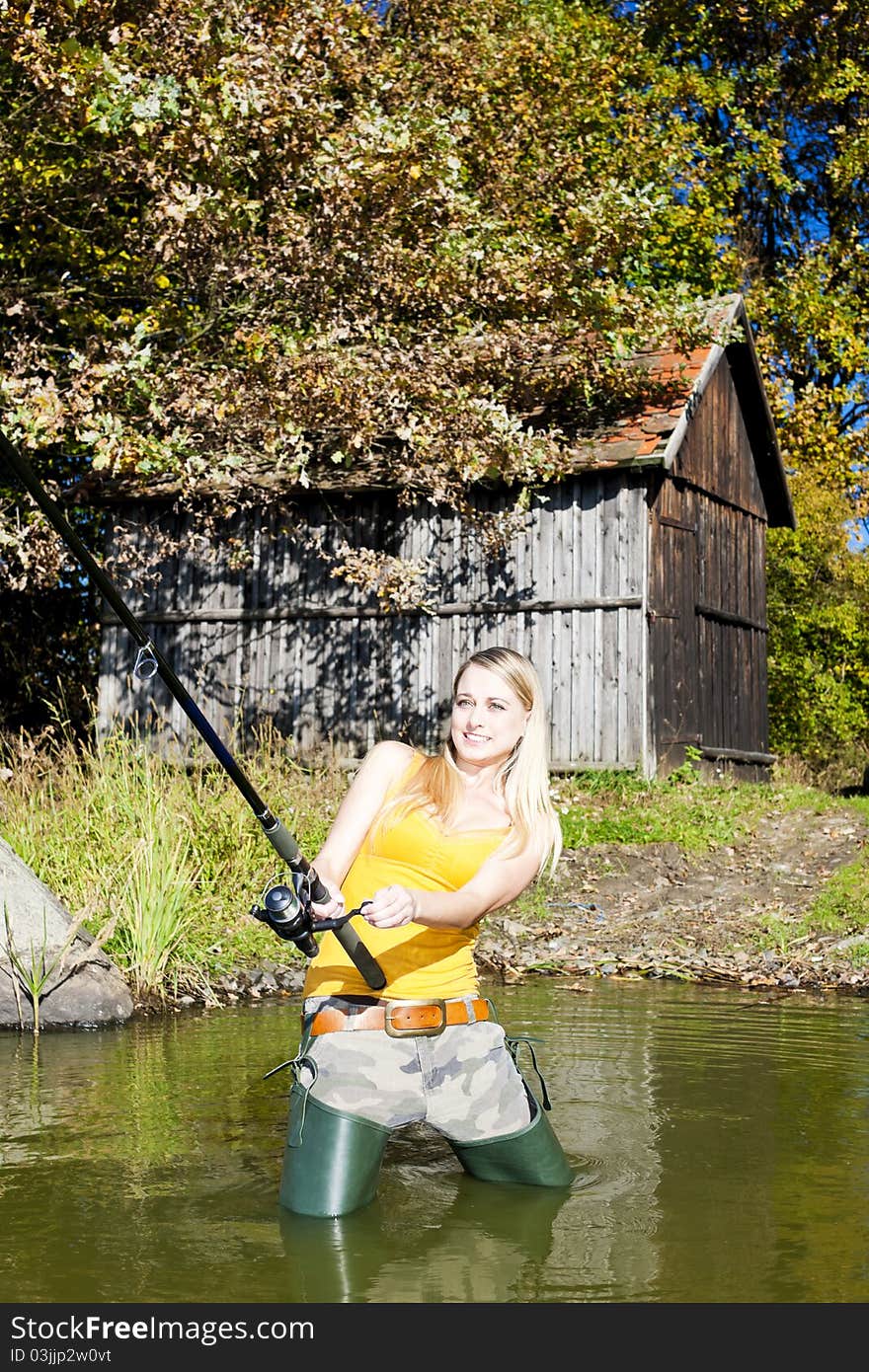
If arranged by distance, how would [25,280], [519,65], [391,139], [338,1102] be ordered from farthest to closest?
[519,65]
[25,280]
[391,139]
[338,1102]

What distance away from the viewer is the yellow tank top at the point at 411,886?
4.75 metres

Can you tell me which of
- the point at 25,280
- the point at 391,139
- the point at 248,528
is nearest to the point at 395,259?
the point at 391,139

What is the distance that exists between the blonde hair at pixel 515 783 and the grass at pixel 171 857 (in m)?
3.61

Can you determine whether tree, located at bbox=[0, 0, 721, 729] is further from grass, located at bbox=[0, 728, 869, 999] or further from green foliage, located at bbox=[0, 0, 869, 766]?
grass, located at bbox=[0, 728, 869, 999]

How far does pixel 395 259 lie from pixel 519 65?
33.5 ft

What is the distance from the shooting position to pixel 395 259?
1355cm

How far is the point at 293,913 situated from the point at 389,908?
261 millimetres

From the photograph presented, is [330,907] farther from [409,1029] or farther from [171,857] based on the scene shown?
[171,857]

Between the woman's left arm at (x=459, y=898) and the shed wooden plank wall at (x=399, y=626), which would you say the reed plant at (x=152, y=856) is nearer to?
the woman's left arm at (x=459, y=898)

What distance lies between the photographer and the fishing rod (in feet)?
12.7

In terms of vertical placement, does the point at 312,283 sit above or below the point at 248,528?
above

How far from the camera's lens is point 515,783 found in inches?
192

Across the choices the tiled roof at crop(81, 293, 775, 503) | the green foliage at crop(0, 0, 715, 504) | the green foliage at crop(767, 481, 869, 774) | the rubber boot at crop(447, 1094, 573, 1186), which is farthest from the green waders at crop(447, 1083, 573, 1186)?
the green foliage at crop(767, 481, 869, 774)
